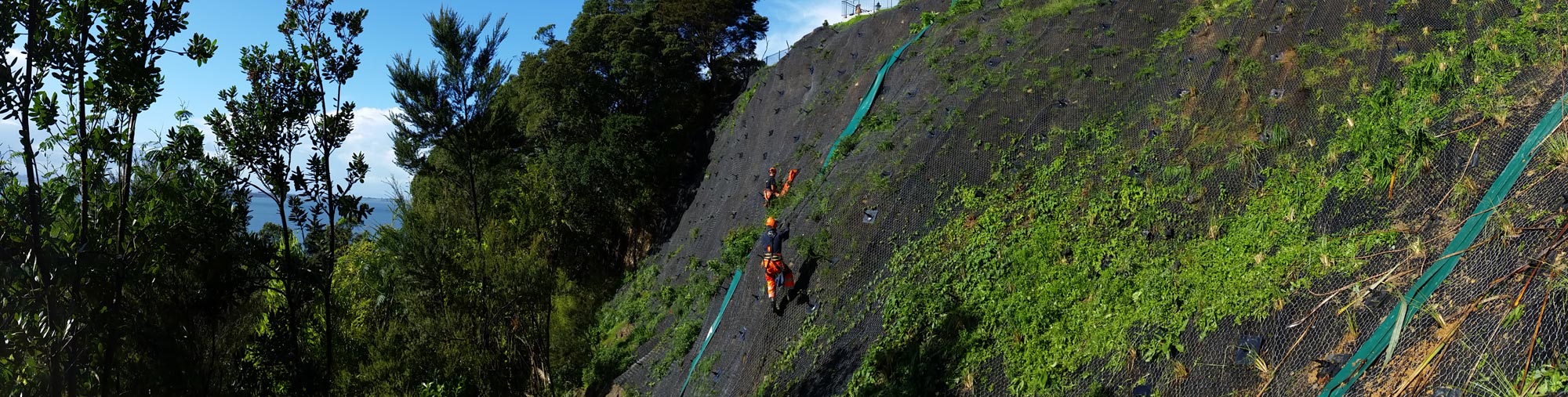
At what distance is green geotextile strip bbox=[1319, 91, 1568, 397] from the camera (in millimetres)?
4949

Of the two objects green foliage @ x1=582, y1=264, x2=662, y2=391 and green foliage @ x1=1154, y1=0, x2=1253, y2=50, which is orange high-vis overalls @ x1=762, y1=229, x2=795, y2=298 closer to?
green foliage @ x1=582, y1=264, x2=662, y2=391

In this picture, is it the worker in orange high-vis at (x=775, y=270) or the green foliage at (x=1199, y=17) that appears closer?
the worker in orange high-vis at (x=775, y=270)

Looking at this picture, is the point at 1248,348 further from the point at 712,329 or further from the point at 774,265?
the point at 712,329

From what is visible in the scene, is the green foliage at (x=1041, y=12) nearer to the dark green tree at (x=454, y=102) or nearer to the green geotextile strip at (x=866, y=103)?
the green geotextile strip at (x=866, y=103)

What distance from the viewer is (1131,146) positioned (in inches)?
379

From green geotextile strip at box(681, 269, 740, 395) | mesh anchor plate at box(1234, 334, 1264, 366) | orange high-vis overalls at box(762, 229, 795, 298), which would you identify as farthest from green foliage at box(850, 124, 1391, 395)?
green geotextile strip at box(681, 269, 740, 395)

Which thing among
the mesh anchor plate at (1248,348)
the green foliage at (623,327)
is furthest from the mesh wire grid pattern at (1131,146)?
the green foliage at (623,327)

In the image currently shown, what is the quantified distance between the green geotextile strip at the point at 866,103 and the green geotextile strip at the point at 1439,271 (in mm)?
8657

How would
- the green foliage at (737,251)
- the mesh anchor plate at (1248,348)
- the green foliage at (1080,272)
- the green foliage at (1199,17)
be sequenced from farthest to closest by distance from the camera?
the green foliage at (737,251) < the green foliage at (1199,17) < the green foliage at (1080,272) < the mesh anchor plate at (1248,348)

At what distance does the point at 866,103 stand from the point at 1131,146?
6379 millimetres

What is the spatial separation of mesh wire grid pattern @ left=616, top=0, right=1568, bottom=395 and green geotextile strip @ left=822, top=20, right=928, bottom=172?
0.29m

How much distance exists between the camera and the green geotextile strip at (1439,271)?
4949mm

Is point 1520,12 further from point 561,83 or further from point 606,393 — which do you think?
point 561,83

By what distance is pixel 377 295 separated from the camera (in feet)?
53.3
